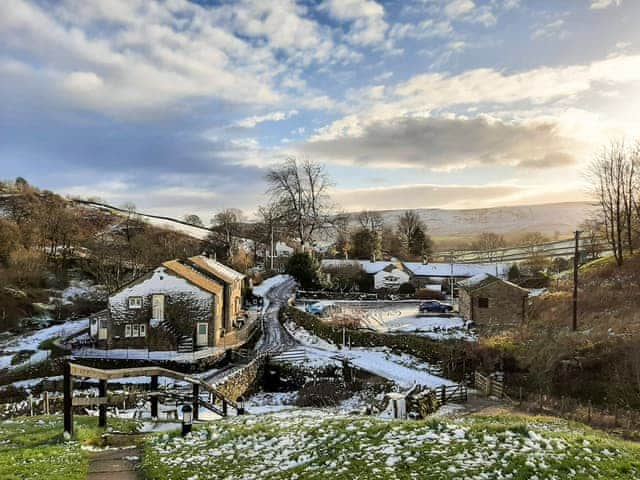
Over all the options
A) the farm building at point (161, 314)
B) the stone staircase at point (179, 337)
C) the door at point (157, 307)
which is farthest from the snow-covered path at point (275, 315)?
the door at point (157, 307)

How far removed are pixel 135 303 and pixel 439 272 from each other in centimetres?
4178

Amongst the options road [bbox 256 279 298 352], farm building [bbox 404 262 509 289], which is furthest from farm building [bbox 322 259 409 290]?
road [bbox 256 279 298 352]

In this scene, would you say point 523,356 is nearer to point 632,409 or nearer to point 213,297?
point 632,409

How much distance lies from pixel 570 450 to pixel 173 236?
7681cm

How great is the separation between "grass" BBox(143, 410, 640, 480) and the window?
77.3 feet

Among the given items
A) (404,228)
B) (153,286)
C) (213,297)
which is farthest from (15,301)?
(404,228)

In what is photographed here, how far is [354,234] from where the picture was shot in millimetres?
77312

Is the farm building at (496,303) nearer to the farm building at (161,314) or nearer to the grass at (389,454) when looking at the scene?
the farm building at (161,314)

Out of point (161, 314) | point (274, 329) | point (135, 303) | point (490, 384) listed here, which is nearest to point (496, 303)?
point (490, 384)

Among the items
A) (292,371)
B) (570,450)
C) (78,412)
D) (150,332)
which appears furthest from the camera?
(150,332)

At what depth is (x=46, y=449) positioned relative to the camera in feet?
32.6

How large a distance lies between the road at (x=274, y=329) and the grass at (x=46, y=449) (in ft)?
66.5

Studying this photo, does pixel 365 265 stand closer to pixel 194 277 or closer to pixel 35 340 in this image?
pixel 194 277

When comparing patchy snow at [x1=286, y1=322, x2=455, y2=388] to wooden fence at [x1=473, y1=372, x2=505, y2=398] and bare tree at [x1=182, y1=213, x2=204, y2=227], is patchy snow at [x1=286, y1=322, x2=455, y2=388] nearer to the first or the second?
wooden fence at [x1=473, y1=372, x2=505, y2=398]
